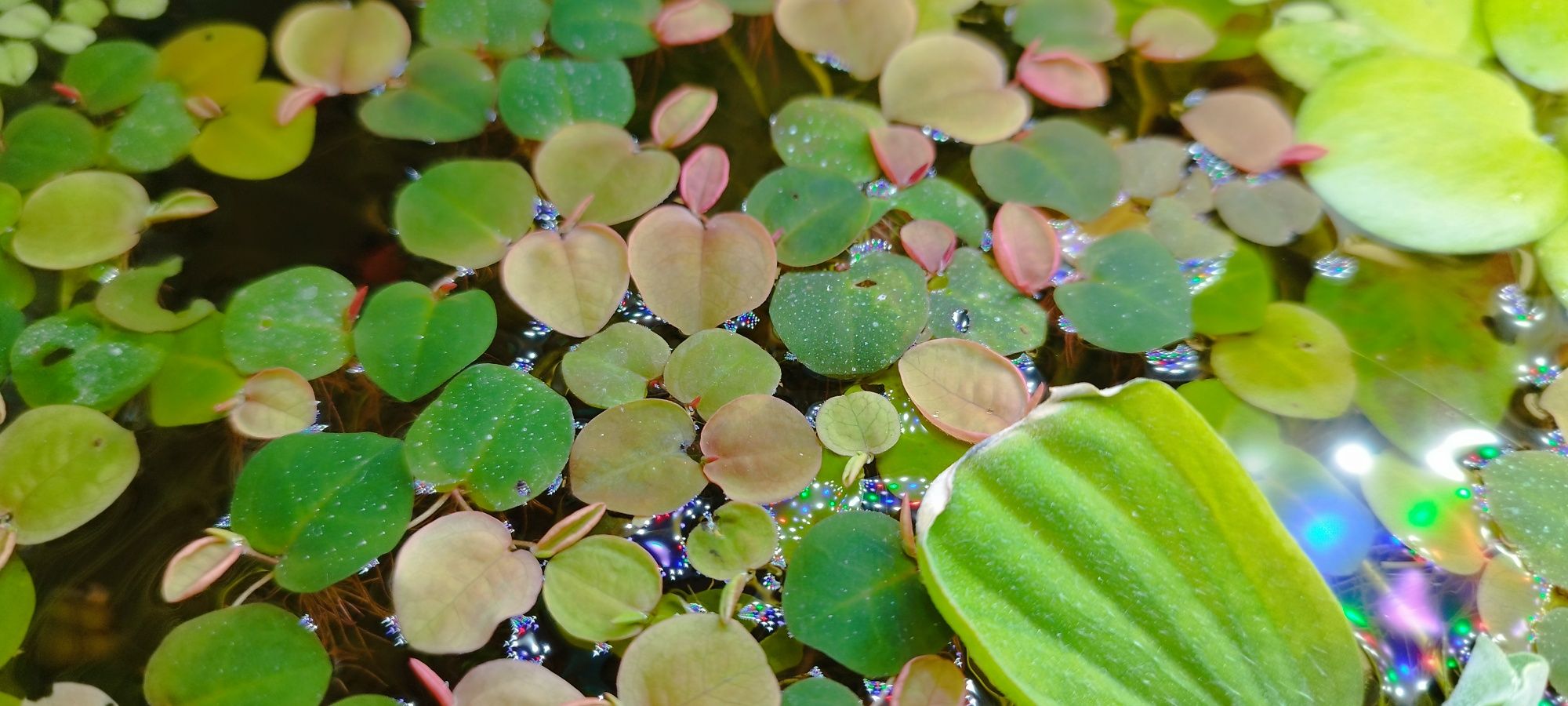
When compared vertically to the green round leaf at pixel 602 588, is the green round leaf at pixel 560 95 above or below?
above

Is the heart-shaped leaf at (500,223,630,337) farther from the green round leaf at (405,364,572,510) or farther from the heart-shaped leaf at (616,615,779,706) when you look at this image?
the heart-shaped leaf at (616,615,779,706)

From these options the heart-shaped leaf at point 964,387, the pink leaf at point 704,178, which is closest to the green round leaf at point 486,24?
the pink leaf at point 704,178

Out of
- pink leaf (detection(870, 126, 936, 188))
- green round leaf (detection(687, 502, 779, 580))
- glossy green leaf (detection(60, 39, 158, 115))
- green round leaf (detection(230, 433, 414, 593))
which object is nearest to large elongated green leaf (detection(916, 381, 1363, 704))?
green round leaf (detection(687, 502, 779, 580))

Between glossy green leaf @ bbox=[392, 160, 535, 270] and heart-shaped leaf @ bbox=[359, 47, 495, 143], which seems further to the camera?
heart-shaped leaf @ bbox=[359, 47, 495, 143]

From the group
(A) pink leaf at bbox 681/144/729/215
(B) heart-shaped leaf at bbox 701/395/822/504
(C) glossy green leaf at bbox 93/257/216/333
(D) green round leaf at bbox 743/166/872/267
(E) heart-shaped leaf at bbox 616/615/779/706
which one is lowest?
(E) heart-shaped leaf at bbox 616/615/779/706

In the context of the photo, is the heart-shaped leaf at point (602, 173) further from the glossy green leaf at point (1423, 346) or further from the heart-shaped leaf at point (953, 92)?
the glossy green leaf at point (1423, 346)
